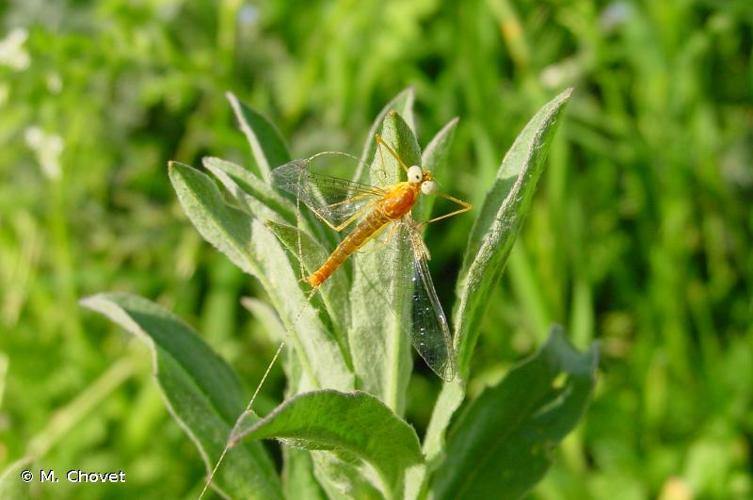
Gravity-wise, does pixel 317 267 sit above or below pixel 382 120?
below

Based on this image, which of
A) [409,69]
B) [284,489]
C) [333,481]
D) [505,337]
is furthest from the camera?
[409,69]

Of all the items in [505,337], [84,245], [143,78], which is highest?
[143,78]

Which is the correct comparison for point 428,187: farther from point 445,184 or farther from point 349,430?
point 445,184

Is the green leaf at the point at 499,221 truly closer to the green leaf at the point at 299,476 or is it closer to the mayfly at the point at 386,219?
the mayfly at the point at 386,219

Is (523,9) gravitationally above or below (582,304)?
above

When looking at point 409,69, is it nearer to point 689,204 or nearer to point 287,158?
point 689,204

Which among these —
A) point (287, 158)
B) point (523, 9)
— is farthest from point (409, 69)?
point (287, 158)

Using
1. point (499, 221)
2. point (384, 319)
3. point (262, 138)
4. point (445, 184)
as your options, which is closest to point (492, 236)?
point (499, 221)

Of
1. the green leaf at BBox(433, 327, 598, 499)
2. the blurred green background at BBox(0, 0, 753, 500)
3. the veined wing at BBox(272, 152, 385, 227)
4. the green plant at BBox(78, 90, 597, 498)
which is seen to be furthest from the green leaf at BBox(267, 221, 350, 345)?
the blurred green background at BBox(0, 0, 753, 500)

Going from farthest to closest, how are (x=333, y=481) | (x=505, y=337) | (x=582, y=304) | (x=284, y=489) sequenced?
(x=505, y=337) < (x=582, y=304) < (x=284, y=489) < (x=333, y=481)
